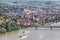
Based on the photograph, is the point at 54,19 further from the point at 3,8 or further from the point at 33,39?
the point at 3,8

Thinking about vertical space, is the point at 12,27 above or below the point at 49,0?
below

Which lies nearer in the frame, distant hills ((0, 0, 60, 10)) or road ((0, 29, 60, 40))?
road ((0, 29, 60, 40))

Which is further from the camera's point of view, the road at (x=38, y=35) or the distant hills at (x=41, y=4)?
the distant hills at (x=41, y=4)

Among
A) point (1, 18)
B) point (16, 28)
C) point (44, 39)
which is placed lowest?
point (44, 39)

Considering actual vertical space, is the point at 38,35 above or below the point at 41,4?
below

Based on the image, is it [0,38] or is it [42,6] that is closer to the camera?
[0,38]

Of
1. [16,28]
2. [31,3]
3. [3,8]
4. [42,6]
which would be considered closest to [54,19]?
[42,6]

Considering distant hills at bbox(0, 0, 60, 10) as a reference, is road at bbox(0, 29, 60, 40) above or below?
below
